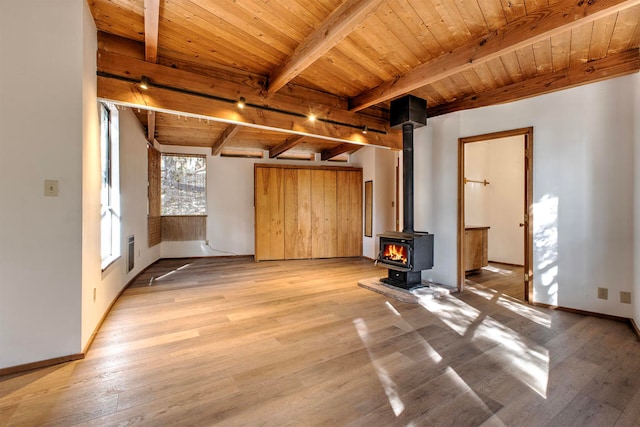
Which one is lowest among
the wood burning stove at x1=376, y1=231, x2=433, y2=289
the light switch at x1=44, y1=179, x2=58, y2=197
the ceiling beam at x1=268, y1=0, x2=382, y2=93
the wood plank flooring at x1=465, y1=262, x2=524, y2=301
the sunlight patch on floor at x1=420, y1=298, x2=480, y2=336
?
the sunlight patch on floor at x1=420, y1=298, x2=480, y2=336

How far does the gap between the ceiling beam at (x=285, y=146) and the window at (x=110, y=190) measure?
2930 mm

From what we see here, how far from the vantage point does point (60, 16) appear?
2158 mm

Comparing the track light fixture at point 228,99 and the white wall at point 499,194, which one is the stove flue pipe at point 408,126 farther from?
the white wall at point 499,194

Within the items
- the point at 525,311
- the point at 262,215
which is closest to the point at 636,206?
the point at 525,311

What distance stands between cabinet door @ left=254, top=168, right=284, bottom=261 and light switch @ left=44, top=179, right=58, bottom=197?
421cm

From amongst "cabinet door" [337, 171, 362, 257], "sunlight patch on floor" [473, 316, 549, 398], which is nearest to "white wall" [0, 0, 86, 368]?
"sunlight patch on floor" [473, 316, 549, 398]

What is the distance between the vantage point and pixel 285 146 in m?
6.27

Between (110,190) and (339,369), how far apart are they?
3355 mm

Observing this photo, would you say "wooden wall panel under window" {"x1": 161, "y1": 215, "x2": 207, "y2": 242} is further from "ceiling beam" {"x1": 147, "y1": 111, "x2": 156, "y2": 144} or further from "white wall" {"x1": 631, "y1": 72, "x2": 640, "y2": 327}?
"white wall" {"x1": 631, "y1": 72, "x2": 640, "y2": 327}

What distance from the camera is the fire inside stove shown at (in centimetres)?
405

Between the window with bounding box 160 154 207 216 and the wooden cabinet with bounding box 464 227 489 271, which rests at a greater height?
the window with bounding box 160 154 207 216

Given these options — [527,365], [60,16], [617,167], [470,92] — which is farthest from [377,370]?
[470,92]

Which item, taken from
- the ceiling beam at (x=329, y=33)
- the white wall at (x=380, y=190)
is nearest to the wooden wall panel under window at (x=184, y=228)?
the white wall at (x=380, y=190)

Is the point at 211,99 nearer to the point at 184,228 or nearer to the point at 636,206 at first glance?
the point at 184,228
